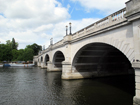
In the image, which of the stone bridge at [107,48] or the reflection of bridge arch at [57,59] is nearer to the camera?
the stone bridge at [107,48]

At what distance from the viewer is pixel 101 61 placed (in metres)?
20.2

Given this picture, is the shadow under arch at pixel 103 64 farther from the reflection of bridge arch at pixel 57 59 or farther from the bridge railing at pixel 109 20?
the reflection of bridge arch at pixel 57 59

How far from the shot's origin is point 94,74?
20.3 metres

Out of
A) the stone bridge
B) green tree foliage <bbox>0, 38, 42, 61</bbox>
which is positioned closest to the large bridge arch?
the stone bridge

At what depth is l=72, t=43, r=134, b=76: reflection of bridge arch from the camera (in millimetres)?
18016

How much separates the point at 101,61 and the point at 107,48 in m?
3.35

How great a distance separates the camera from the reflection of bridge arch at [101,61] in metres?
18.0

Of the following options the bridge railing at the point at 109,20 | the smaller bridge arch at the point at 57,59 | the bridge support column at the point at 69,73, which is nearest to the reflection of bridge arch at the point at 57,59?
the smaller bridge arch at the point at 57,59

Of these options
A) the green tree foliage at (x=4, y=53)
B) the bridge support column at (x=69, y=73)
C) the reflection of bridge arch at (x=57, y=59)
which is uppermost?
the green tree foliage at (x=4, y=53)

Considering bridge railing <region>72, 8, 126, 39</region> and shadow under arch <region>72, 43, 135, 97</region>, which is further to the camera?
shadow under arch <region>72, 43, 135, 97</region>

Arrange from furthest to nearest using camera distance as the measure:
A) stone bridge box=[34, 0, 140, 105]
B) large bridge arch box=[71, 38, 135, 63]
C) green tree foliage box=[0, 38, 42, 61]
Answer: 1. green tree foliage box=[0, 38, 42, 61]
2. large bridge arch box=[71, 38, 135, 63]
3. stone bridge box=[34, 0, 140, 105]

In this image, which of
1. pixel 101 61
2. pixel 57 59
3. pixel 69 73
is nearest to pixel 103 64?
pixel 101 61

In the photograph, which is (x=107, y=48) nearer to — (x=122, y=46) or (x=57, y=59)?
(x=122, y=46)

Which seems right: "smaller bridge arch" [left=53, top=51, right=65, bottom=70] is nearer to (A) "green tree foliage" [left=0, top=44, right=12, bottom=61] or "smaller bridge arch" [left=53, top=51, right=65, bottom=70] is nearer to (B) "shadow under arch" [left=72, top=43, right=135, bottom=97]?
(B) "shadow under arch" [left=72, top=43, right=135, bottom=97]
